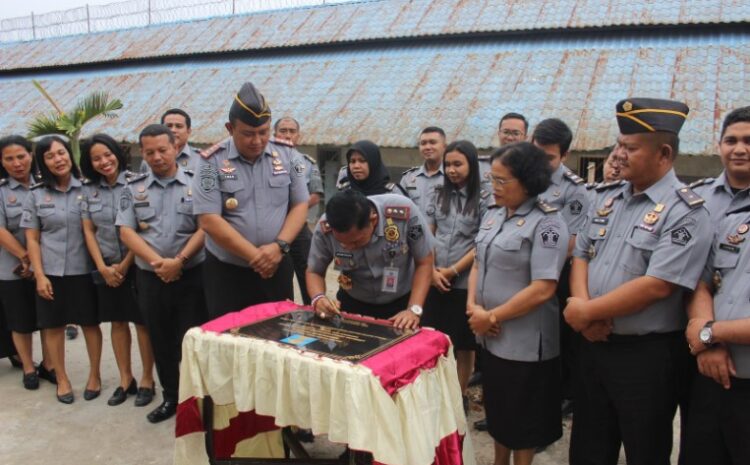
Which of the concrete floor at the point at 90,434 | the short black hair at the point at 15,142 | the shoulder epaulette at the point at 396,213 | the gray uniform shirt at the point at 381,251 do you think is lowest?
the concrete floor at the point at 90,434

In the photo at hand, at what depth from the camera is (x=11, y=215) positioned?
396cm

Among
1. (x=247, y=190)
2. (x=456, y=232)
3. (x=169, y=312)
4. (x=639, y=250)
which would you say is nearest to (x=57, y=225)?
(x=169, y=312)

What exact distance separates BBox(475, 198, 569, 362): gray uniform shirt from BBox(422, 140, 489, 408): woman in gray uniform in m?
0.74

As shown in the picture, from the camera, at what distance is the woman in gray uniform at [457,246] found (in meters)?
3.29

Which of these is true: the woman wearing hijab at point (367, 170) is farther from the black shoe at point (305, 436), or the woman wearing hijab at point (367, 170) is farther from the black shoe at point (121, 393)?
the black shoe at point (121, 393)

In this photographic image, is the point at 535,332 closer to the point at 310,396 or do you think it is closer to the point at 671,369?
the point at 671,369

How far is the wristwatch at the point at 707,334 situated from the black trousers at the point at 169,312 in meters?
2.76

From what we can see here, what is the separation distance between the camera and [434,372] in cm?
221

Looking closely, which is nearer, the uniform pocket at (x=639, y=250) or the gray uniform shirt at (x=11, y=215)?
the uniform pocket at (x=639, y=250)

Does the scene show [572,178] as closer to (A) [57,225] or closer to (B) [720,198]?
(B) [720,198]

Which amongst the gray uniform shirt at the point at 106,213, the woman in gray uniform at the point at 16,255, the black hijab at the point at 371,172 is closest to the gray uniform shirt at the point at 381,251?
the black hijab at the point at 371,172

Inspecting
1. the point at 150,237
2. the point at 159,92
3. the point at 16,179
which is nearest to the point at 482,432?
the point at 150,237

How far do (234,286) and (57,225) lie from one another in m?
1.56

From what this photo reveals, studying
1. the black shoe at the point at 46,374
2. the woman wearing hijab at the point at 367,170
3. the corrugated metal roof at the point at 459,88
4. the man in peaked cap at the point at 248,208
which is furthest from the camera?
the corrugated metal roof at the point at 459,88
